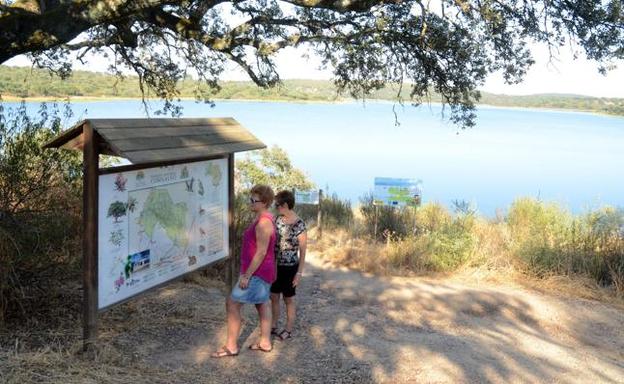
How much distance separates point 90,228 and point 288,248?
1.83 m

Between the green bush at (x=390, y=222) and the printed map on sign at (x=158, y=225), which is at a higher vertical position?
the printed map on sign at (x=158, y=225)

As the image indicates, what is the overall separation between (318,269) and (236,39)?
3.82m

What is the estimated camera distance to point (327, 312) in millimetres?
6910

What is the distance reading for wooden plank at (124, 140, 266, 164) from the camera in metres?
4.48

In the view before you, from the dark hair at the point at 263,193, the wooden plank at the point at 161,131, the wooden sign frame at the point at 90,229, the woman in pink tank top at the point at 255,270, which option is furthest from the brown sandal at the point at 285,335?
the wooden plank at the point at 161,131

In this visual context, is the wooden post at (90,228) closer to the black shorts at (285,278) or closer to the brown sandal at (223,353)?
the brown sandal at (223,353)

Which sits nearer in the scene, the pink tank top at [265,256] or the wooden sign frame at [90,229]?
the wooden sign frame at [90,229]

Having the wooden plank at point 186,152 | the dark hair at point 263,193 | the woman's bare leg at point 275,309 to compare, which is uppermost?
the wooden plank at point 186,152

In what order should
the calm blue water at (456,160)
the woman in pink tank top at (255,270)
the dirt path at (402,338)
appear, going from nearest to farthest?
the dirt path at (402,338) < the woman in pink tank top at (255,270) < the calm blue water at (456,160)

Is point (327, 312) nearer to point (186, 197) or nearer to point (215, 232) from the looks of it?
point (215, 232)

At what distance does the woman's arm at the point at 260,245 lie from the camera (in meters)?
4.96

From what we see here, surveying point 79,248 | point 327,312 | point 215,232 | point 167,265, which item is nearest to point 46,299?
point 79,248

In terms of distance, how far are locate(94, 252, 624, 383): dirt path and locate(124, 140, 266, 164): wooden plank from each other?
164cm

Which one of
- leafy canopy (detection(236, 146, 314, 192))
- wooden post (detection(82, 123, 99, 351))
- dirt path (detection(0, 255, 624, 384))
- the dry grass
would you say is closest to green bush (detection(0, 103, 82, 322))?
dirt path (detection(0, 255, 624, 384))
